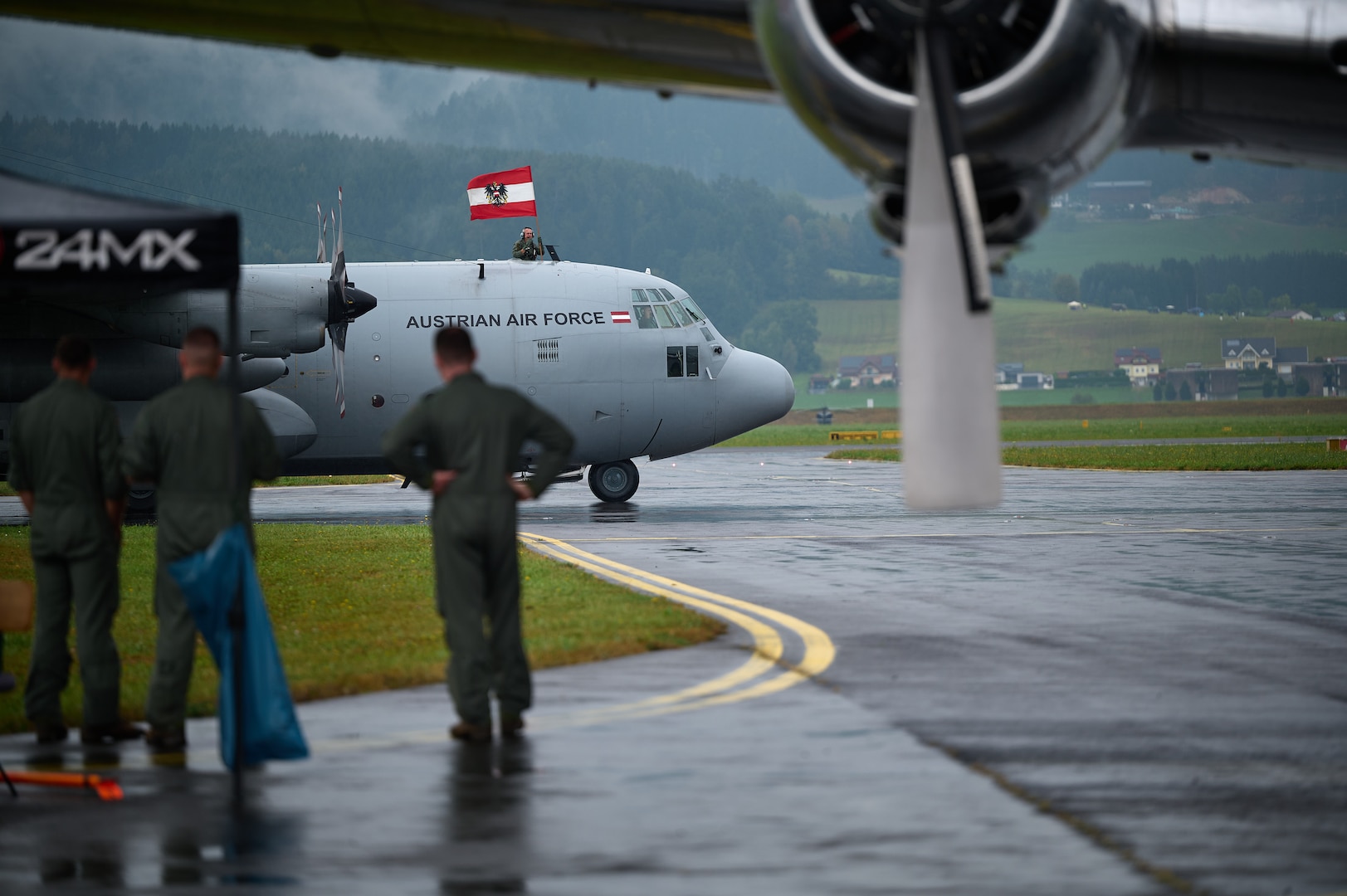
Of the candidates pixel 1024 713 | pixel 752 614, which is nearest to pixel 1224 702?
pixel 1024 713

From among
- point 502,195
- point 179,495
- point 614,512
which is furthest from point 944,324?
point 502,195

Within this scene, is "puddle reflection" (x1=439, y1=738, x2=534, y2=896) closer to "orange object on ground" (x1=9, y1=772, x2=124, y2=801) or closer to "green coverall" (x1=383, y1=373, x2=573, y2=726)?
"green coverall" (x1=383, y1=373, x2=573, y2=726)

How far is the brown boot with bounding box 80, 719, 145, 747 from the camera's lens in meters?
8.05

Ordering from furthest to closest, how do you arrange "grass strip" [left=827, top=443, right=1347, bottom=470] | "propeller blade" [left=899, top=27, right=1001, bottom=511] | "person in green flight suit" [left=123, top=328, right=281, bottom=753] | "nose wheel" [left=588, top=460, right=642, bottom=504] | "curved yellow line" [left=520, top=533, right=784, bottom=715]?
"grass strip" [left=827, top=443, right=1347, bottom=470] → "nose wheel" [left=588, top=460, right=642, bottom=504] → "curved yellow line" [left=520, top=533, right=784, bottom=715] → "person in green flight suit" [left=123, top=328, right=281, bottom=753] → "propeller blade" [left=899, top=27, right=1001, bottom=511]

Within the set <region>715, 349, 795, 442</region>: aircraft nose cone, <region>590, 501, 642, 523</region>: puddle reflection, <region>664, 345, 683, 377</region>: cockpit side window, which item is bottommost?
<region>590, 501, 642, 523</region>: puddle reflection

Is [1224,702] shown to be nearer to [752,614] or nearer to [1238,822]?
[1238,822]

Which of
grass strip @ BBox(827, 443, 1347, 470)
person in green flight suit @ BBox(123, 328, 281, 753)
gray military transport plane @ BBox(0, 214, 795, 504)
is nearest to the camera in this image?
person in green flight suit @ BBox(123, 328, 281, 753)

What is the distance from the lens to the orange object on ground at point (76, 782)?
686 cm

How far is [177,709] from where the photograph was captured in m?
7.82

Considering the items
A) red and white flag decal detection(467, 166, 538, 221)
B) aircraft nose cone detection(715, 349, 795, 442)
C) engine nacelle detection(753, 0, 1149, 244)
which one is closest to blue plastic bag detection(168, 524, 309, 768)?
engine nacelle detection(753, 0, 1149, 244)

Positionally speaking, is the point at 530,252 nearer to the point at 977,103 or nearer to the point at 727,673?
the point at 727,673

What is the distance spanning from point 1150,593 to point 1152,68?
25.7 feet

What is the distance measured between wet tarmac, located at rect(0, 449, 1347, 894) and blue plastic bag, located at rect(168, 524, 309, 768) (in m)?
0.20

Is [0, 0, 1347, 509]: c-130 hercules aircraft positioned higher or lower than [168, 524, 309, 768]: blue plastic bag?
higher
